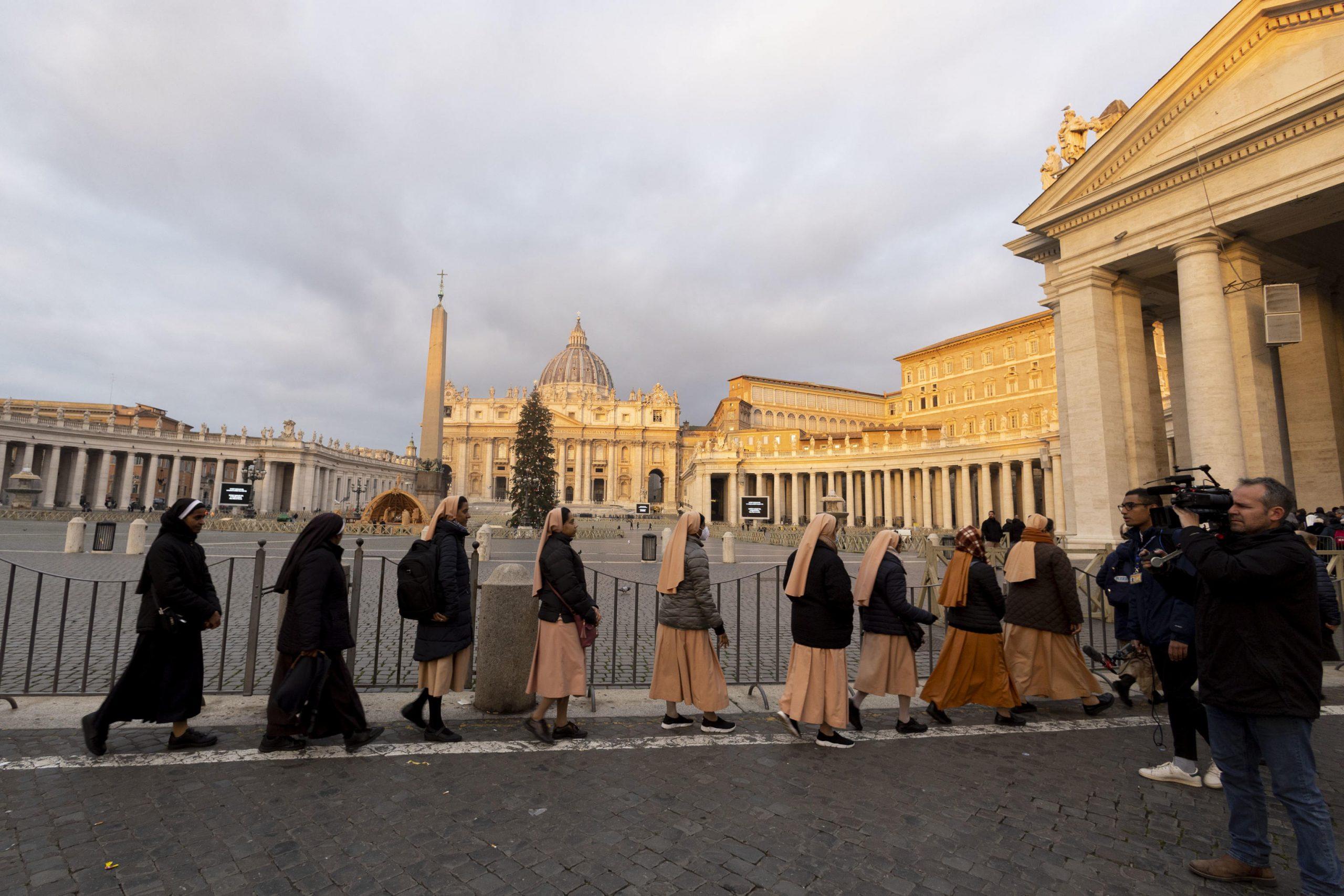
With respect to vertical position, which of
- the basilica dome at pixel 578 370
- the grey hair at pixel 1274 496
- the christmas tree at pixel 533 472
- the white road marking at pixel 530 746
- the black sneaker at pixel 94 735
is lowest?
the white road marking at pixel 530 746

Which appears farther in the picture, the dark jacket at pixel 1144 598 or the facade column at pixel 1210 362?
the facade column at pixel 1210 362

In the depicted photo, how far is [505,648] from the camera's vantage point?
5078 millimetres

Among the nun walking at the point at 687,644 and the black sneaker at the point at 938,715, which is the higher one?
the nun walking at the point at 687,644

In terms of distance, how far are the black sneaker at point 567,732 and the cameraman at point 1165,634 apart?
3810 mm

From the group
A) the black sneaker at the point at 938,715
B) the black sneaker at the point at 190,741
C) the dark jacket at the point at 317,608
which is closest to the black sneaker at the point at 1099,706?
the black sneaker at the point at 938,715

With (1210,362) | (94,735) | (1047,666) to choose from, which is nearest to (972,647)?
(1047,666)

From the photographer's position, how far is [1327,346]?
14.3 m

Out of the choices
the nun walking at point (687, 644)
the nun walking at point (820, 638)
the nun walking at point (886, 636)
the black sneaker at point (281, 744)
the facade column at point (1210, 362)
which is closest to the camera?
the black sneaker at point (281, 744)

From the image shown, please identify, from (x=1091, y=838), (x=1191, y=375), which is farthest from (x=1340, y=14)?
(x=1091, y=838)

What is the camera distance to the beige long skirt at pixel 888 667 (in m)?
4.93

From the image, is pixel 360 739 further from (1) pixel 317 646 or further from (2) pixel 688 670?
(2) pixel 688 670

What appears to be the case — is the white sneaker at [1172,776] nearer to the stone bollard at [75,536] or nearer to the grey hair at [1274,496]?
the grey hair at [1274,496]

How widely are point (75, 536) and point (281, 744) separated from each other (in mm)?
19699

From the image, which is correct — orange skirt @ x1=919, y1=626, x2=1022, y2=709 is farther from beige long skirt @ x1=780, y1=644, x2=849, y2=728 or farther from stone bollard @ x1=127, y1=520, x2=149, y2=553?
stone bollard @ x1=127, y1=520, x2=149, y2=553
